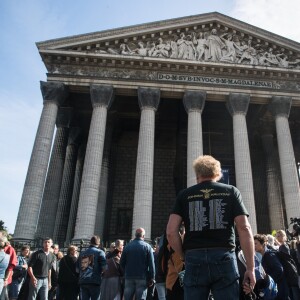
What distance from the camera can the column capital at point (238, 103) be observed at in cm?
2358

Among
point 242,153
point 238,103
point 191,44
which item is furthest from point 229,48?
point 242,153

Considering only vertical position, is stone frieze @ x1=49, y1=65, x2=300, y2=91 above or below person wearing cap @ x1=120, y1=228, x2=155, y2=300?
above

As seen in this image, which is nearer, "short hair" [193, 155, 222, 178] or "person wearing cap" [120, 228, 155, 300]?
"short hair" [193, 155, 222, 178]

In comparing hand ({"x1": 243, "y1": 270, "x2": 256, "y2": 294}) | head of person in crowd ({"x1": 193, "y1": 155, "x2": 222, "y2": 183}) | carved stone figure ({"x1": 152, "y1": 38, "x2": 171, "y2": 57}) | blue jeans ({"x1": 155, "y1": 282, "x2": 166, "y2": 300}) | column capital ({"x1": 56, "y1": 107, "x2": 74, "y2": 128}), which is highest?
carved stone figure ({"x1": 152, "y1": 38, "x2": 171, "y2": 57})

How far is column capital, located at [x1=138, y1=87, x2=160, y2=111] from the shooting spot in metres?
23.2

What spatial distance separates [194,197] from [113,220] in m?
25.5

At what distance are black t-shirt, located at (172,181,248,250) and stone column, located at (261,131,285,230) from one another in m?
23.2

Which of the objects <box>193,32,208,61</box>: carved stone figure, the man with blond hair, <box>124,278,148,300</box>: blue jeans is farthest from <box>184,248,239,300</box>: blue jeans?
<box>193,32,208,61</box>: carved stone figure

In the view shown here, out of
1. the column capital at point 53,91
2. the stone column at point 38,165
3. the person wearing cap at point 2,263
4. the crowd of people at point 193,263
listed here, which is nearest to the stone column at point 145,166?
the column capital at point 53,91

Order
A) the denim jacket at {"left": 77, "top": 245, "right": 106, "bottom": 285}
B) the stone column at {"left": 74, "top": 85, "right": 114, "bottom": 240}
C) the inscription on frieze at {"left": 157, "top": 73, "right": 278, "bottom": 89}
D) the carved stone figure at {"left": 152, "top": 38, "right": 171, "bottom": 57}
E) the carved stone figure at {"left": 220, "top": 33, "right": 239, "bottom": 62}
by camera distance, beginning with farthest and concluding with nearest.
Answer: the carved stone figure at {"left": 220, "top": 33, "right": 239, "bottom": 62} < the carved stone figure at {"left": 152, "top": 38, "right": 171, "bottom": 57} < the inscription on frieze at {"left": 157, "top": 73, "right": 278, "bottom": 89} < the stone column at {"left": 74, "top": 85, "right": 114, "bottom": 240} < the denim jacket at {"left": 77, "top": 245, "right": 106, "bottom": 285}

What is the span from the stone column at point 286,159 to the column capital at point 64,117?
14867mm

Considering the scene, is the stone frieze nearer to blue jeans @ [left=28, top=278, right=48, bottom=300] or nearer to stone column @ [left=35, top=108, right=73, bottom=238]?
stone column @ [left=35, top=108, right=73, bottom=238]

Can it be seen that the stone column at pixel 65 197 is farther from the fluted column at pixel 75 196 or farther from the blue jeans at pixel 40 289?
the blue jeans at pixel 40 289

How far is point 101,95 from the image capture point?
23109 millimetres
